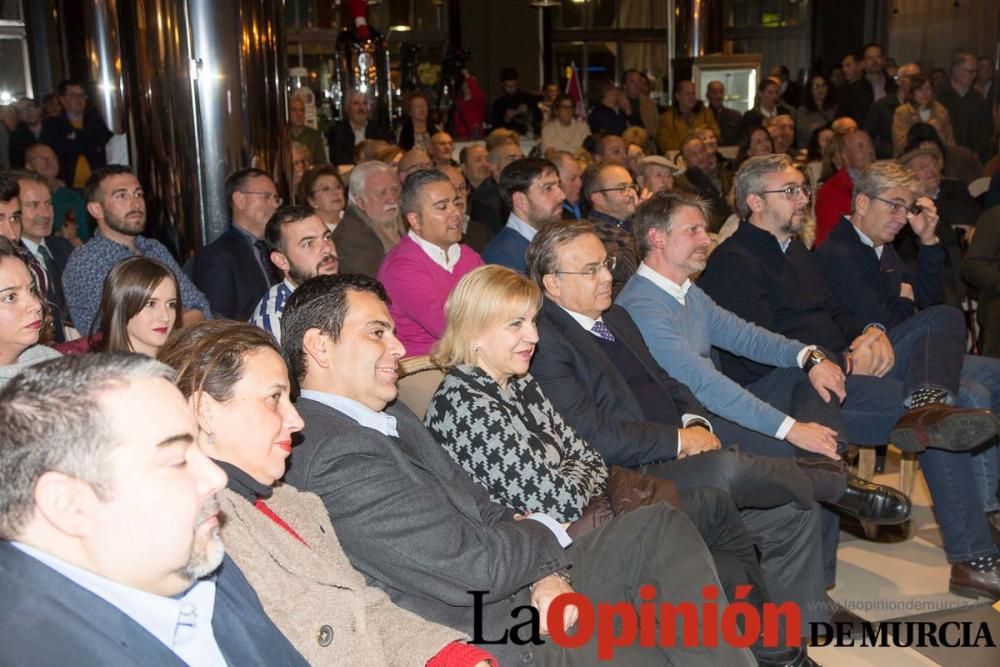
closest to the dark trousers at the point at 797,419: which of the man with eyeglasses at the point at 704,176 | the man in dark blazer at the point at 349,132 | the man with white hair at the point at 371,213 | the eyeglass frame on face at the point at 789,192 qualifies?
the eyeglass frame on face at the point at 789,192

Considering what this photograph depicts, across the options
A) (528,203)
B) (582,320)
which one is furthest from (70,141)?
(582,320)

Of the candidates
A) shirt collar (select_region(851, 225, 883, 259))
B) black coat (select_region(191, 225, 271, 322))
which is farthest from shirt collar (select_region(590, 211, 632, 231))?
black coat (select_region(191, 225, 271, 322))

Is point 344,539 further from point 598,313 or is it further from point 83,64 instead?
point 83,64

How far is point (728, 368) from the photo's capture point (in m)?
3.72

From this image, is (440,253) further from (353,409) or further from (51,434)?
(51,434)

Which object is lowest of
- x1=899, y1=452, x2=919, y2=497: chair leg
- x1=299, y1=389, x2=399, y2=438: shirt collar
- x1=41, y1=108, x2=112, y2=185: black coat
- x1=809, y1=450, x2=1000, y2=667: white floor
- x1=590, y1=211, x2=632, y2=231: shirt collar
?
x1=809, y1=450, x2=1000, y2=667: white floor

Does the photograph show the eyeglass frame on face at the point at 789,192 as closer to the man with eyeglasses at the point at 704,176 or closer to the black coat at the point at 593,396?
the black coat at the point at 593,396

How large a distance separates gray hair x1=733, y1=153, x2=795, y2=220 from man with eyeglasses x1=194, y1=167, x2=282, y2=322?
5.79 ft

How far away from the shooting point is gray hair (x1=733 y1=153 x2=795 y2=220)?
3.81m

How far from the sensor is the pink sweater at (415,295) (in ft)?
11.9

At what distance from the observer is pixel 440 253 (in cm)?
392

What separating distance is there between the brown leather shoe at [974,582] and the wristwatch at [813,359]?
0.73 meters

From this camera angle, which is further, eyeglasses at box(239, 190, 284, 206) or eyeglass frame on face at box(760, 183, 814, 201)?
eyeglasses at box(239, 190, 284, 206)

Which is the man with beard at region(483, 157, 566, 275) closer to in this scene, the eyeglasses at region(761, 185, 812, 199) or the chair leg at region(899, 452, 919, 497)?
the eyeglasses at region(761, 185, 812, 199)
